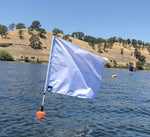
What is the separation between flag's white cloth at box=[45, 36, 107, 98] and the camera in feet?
44.2

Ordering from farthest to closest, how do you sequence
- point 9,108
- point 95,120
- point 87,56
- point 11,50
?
point 11,50
point 9,108
point 95,120
point 87,56

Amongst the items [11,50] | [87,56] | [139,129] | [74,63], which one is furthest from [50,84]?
[11,50]

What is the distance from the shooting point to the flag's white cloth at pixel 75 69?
44.2ft

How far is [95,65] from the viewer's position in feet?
44.2

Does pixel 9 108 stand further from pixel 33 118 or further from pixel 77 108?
pixel 77 108

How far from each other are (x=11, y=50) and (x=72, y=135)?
643 ft

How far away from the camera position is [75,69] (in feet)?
44.7

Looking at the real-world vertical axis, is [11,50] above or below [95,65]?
above

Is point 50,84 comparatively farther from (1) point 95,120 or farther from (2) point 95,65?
(1) point 95,120

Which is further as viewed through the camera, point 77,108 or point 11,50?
point 11,50

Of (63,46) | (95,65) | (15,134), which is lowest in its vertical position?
(15,134)

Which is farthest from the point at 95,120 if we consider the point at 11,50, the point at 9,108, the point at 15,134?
the point at 11,50

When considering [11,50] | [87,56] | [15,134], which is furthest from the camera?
[11,50]

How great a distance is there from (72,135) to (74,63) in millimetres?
4944
